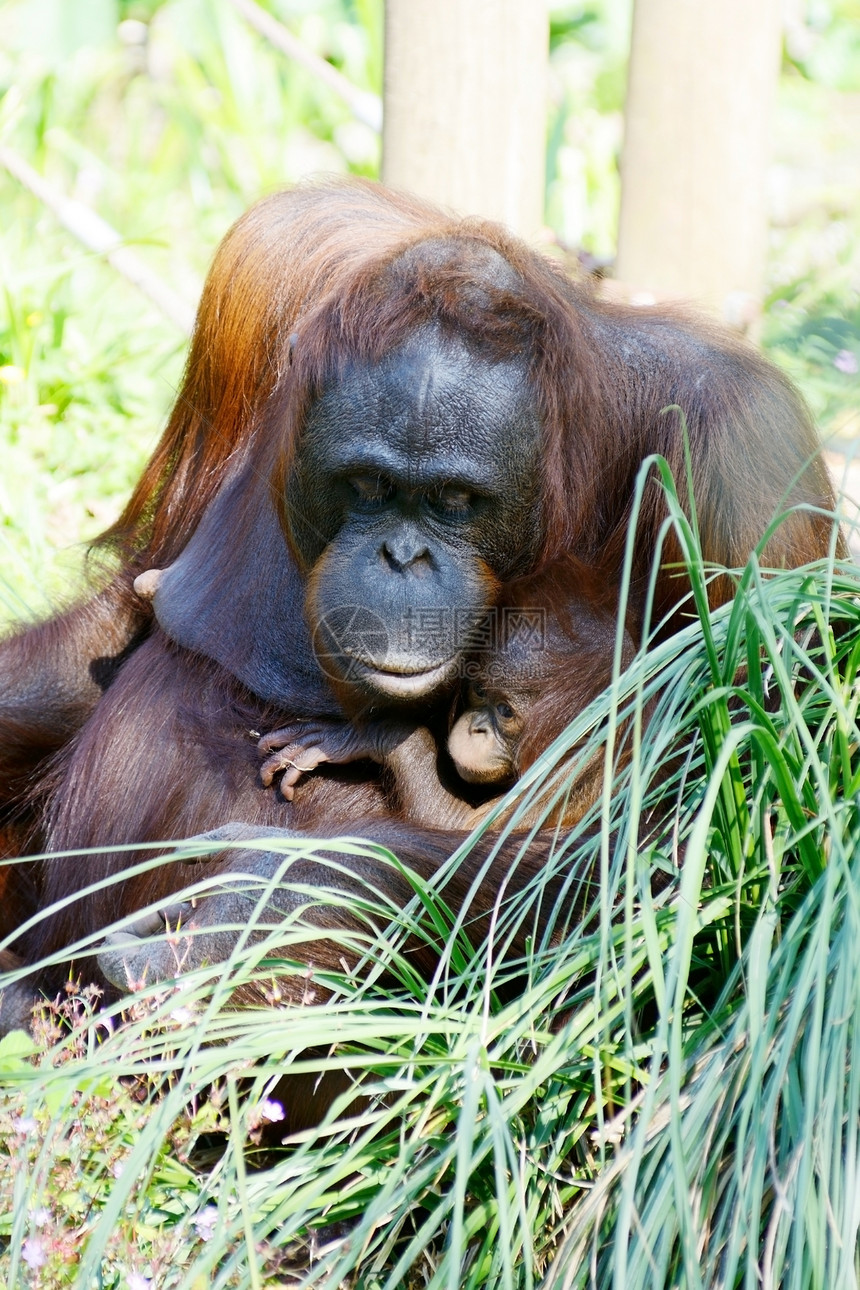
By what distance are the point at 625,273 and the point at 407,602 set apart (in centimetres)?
353

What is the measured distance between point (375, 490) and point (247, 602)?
0.46 meters

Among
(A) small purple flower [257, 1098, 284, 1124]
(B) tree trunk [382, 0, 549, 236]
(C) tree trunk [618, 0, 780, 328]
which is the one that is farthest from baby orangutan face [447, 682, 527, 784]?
(C) tree trunk [618, 0, 780, 328]

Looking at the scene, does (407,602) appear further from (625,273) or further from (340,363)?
(625,273)

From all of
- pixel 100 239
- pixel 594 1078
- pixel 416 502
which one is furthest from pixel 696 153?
Answer: pixel 594 1078

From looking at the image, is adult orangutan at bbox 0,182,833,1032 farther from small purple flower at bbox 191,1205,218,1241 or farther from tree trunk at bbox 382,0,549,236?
tree trunk at bbox 382,0,549,236

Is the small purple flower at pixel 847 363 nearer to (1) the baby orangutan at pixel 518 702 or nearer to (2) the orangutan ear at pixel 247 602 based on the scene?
(1) the baby orangutan at pixel 518 702

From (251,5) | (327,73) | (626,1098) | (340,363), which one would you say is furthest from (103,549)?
(251,5)

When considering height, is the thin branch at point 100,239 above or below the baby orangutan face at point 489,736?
above

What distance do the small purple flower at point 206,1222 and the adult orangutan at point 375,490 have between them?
468 mm

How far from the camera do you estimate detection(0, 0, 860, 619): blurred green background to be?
4504 millimetres

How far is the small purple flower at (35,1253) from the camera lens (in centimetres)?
159

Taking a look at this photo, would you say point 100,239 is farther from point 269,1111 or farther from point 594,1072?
point 594,1072

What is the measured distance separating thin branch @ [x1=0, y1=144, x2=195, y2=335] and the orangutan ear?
9.55 feet

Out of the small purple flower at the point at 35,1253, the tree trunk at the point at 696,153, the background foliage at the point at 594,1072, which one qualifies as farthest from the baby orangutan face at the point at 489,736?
the tree trunk at the point at 696,153
